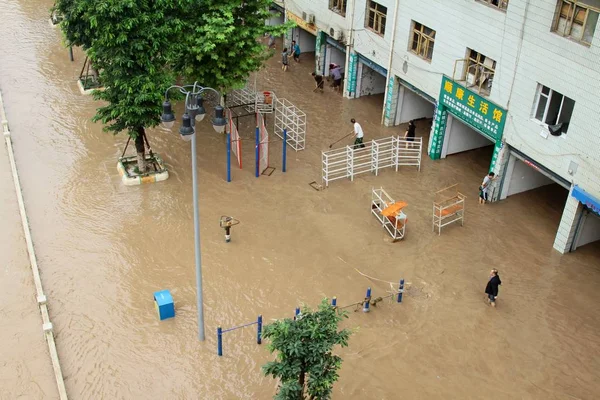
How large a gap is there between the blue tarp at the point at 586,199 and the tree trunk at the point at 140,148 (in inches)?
551

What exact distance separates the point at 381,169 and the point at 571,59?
822 cm

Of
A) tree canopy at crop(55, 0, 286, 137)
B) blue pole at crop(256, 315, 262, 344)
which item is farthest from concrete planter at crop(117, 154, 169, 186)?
blue pole at crop(256, 315, 262, 344)

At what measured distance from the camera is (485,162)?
1021 inches

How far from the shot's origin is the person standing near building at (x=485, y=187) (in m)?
22.8

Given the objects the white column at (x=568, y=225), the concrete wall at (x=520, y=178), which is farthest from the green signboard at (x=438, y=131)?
the white column at (x=568, y=225)

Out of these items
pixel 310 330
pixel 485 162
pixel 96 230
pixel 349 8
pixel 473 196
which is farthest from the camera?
pixel 349 8

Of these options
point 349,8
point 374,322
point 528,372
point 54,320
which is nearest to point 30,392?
point 54,320

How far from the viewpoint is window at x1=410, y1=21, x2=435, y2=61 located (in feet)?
81.7

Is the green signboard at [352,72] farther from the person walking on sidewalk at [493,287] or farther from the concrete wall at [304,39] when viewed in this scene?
the person walking on sidewalk at [493,287]

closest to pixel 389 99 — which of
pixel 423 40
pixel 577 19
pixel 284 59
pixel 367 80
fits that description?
pixel 367 80

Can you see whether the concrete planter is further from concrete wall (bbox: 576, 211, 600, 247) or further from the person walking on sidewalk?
concrete wall (bbox: 576, 211, 600, 247)

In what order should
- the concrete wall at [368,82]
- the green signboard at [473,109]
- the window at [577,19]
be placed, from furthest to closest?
the concrete wall at [368,82], the green signboard at [473,109], the window at [577,19]

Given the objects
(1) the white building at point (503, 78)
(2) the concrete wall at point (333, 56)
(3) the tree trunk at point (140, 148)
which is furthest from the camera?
(2) the concrete wall at point (333, 56)

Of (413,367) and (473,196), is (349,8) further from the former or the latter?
(413,367)
